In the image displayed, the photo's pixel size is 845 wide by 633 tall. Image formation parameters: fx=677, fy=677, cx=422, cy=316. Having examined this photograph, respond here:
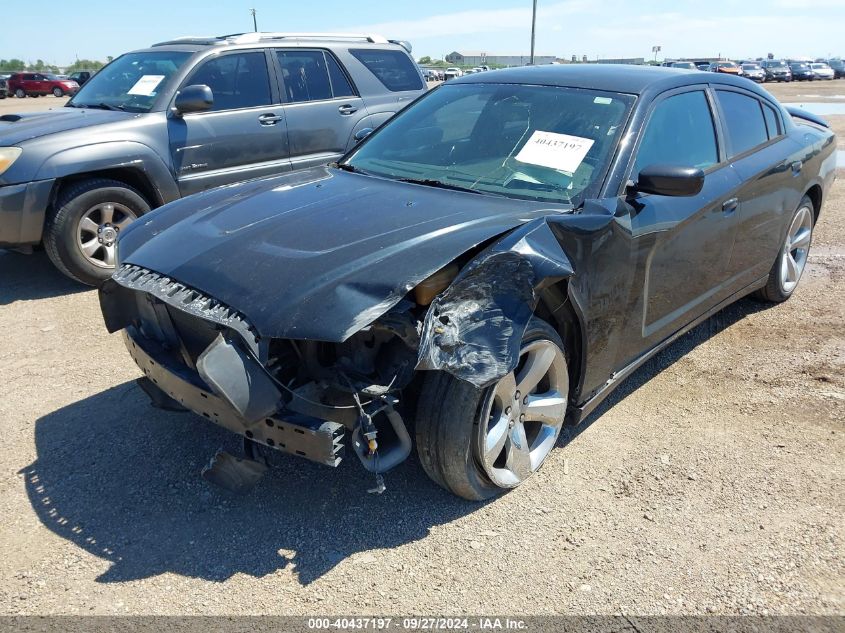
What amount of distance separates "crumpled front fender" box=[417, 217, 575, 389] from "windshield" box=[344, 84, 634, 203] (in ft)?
2.05

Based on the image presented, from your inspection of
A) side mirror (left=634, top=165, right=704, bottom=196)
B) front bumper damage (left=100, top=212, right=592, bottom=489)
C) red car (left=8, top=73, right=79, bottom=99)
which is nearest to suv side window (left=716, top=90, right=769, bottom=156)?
side mirror (left=634, top=165, right=704, bottom=196)

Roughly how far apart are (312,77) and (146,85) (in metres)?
1.55

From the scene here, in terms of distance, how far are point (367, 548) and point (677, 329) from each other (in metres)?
2.10

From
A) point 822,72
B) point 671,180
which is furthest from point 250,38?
point 822,72

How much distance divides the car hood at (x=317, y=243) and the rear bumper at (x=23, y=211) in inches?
91.1

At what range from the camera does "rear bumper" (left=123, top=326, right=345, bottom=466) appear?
2.30 metres

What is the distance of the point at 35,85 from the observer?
Answer: 36.9 metres

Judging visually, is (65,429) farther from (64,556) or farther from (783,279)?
(783,279)

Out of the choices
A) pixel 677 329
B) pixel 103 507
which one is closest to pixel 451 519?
pixel 103 507

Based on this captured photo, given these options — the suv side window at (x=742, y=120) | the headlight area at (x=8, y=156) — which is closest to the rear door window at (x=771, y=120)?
the suv side window at (x=742, y=120)

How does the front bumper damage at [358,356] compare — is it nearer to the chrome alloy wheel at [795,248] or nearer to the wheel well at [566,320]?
the wheel well at [566,320]

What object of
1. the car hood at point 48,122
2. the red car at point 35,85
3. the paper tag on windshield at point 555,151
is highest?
the paper tag on windshield at point 555,151

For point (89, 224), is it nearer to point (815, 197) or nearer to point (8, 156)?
point (8, 156)

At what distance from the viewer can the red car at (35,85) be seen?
121ft
